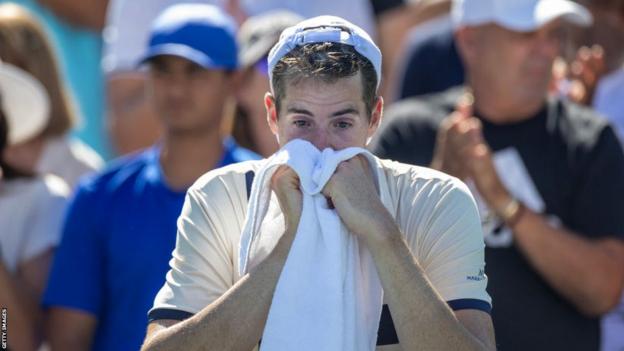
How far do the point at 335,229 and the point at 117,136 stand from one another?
3.71 meters

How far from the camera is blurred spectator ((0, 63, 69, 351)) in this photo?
5.39 metres

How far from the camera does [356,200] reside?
3.40 meters

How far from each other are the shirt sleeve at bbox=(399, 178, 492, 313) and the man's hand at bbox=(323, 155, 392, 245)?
6.9 inches

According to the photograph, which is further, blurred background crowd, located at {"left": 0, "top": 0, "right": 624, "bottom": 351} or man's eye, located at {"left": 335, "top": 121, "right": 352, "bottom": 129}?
blurred background crowd, located at {"left": 0, "top": 0, "right": 624, "bottom": 351}

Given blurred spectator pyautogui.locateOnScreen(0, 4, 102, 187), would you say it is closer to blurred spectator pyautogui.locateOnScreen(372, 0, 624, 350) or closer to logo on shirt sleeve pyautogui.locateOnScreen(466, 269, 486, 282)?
blurred spectator pyautogui.locateOnScreen(372, 0, 624, 350)

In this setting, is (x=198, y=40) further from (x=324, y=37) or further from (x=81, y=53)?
(x=324, y=37)

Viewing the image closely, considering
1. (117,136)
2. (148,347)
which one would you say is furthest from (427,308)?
(117,136)

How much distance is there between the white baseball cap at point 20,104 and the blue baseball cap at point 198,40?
0.60 m

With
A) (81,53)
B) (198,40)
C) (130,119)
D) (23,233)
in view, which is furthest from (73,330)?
(81,53)

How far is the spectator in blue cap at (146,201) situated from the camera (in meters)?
5.18

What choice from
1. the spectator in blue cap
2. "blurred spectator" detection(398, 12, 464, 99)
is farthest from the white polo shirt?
"blurred spectator" detection(398, 12, 464, 99)

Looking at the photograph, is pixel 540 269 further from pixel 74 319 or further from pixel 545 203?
pixel 74 319

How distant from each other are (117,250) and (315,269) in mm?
2010

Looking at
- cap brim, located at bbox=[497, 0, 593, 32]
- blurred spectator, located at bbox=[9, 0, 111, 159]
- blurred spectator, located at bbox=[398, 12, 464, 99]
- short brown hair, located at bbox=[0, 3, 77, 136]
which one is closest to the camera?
cap brim, located at bbox=[497, 0, 593, 32]
